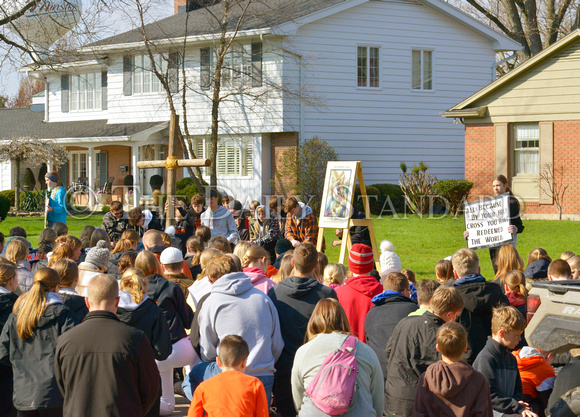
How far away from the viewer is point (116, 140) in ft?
95.0

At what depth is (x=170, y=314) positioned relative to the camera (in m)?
6.11

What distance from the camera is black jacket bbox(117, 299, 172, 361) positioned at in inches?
208

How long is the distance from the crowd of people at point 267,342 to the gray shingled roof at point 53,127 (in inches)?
908

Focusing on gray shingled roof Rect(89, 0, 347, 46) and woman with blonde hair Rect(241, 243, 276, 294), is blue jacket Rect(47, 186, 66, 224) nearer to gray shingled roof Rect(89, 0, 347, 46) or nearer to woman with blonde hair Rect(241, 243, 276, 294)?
woman with blonde hair Rect(241, 243, 276, 294)

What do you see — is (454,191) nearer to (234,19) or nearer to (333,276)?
(234,19)

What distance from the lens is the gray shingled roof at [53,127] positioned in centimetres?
2958

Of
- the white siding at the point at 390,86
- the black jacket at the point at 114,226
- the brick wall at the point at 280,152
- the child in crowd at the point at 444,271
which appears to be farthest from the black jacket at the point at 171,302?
the white siding at the point at 390,86

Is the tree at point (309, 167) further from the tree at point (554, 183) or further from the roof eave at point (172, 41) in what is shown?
the tree at point (554, 183)

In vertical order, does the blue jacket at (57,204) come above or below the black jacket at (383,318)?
above

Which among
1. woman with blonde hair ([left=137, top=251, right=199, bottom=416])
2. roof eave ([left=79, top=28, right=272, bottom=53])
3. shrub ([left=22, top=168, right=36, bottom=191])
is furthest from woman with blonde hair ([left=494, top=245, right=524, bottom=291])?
shrub ([left=22, top=168, right=36, bottom=191])

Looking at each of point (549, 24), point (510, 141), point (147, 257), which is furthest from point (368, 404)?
point (549, 24)

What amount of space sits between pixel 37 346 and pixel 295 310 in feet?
6.54

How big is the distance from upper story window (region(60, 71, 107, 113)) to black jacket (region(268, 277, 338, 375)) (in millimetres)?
28381

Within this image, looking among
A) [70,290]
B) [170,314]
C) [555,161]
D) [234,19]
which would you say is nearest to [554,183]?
[555,161]
